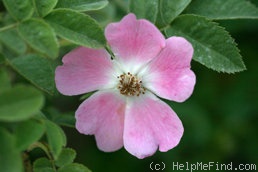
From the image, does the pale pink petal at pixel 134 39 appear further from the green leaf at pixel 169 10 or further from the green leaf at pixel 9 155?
the green leaf at pixel 9 155

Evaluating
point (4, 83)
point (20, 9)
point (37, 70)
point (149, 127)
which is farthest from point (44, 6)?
point (149, 127)

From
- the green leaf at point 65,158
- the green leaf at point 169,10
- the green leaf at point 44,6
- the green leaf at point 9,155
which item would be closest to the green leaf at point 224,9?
the green leaf at point 169,10

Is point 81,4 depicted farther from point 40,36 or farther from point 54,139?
point 54,139

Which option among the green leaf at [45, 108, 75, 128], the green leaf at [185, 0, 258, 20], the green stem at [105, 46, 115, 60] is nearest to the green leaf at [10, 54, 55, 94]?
the green stem at [105, 46, 115, 60]

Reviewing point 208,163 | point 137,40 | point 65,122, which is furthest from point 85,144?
point 137,40

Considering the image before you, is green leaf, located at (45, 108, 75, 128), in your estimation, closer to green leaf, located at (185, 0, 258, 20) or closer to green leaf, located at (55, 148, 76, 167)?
green leaf, located at (55, 148, 76, 167)
